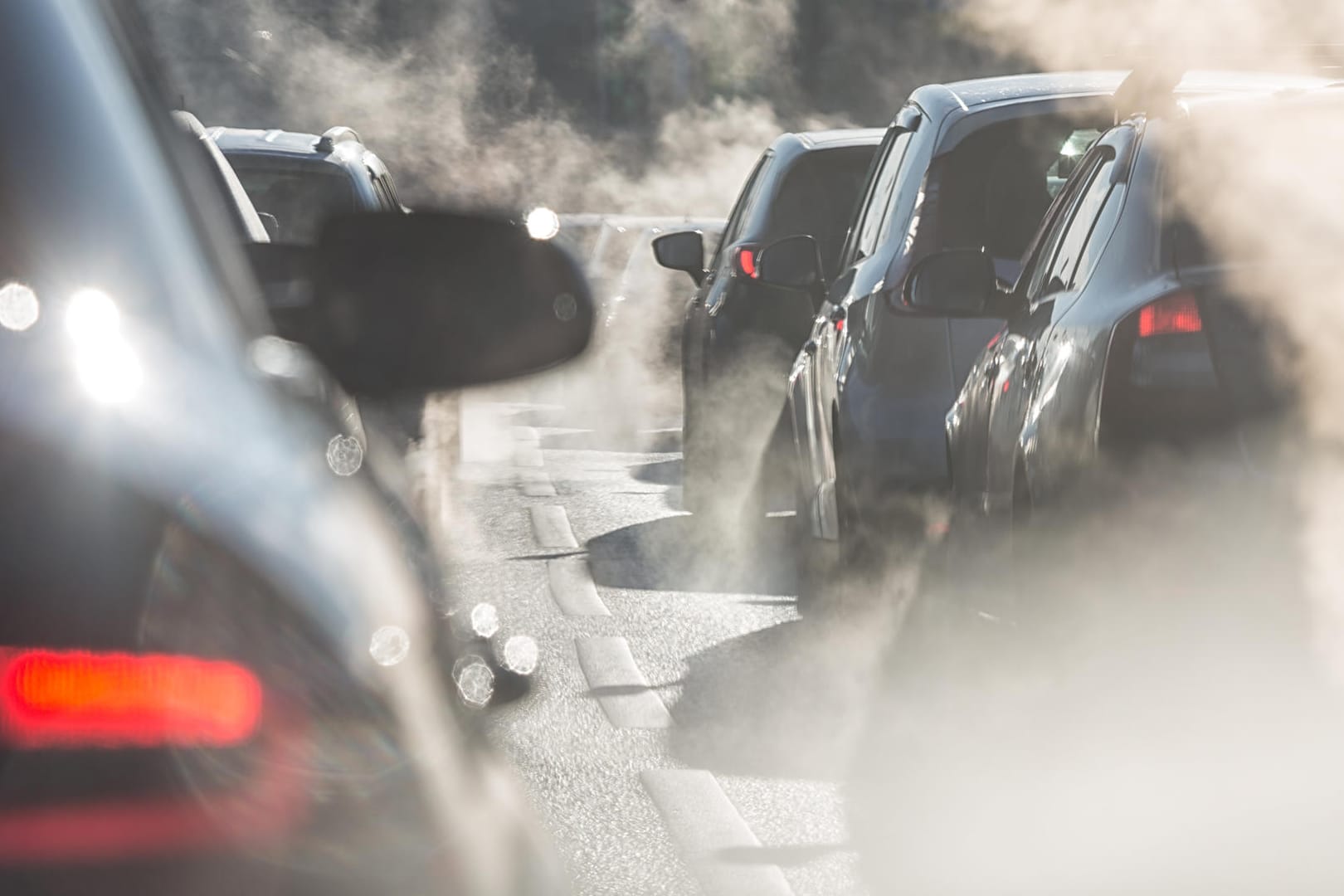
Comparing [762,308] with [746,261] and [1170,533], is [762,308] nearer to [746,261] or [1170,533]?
[746,261]

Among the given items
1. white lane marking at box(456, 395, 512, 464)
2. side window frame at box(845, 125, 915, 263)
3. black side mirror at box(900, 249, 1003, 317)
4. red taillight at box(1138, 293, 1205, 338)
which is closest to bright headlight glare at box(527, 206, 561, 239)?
black side mirror at box(900, 249, 1003, 317)

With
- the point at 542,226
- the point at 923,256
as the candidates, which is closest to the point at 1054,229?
the point at 923,256

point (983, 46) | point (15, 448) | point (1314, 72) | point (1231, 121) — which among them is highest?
point (983, 46)

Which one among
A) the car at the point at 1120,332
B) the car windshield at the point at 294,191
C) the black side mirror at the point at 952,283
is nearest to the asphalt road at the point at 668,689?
the car at the point at 1120,332

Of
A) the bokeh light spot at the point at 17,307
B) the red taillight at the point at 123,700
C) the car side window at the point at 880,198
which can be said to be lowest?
the red taillight at the point at 123,700

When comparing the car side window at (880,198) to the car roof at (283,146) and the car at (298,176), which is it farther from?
the car roof at (283,146)

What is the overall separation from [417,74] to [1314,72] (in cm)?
3518

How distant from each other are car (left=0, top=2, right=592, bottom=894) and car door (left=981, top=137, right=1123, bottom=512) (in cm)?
297

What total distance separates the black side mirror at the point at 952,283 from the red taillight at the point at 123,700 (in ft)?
13.6

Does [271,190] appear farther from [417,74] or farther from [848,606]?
[417,74]

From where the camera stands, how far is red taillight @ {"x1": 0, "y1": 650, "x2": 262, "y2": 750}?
1.44 metres

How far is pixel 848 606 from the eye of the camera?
7.77 meters

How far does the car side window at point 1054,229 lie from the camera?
→ 546 centimetres

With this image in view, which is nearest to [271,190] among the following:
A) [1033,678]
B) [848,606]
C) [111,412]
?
[848,606]
